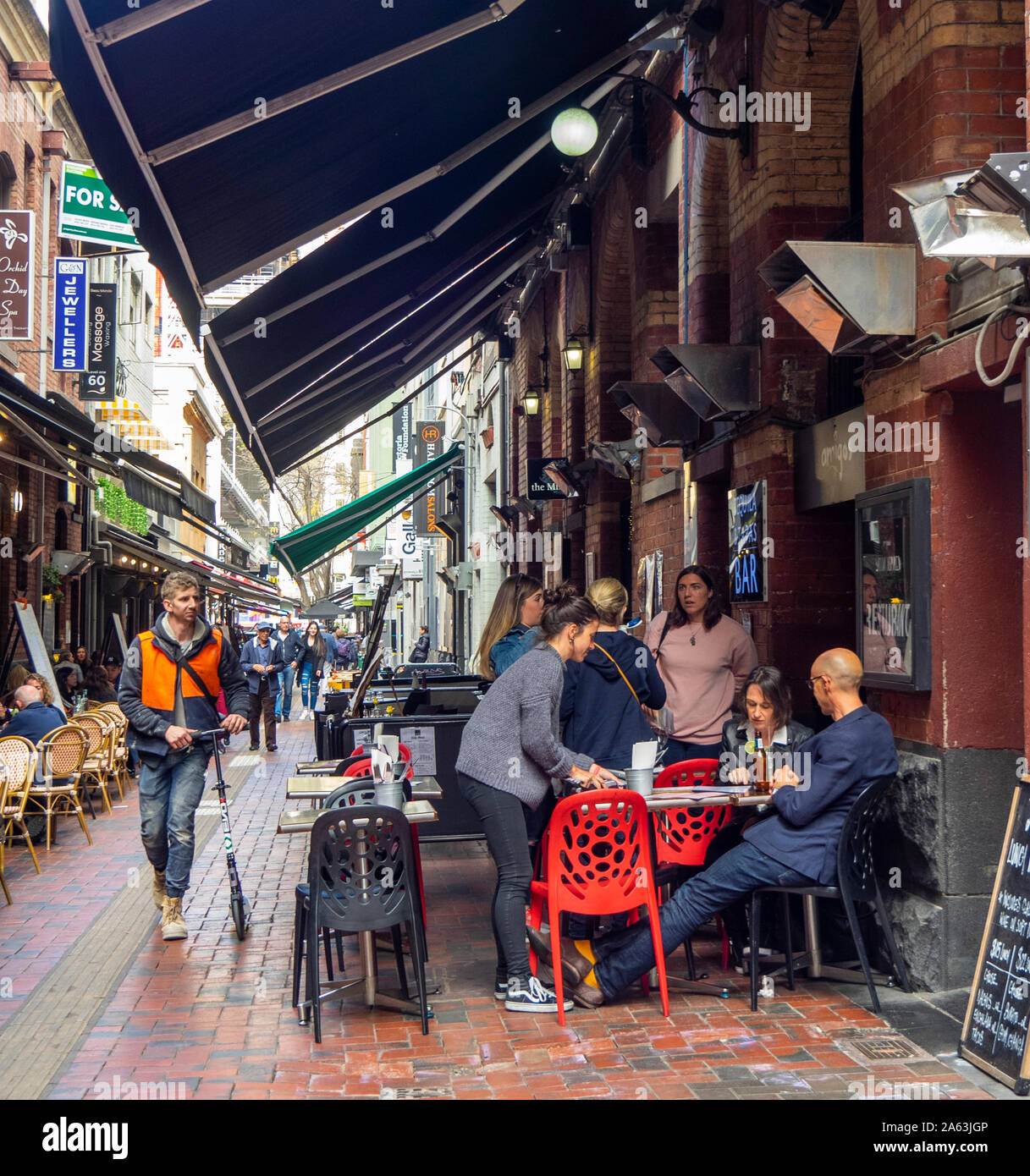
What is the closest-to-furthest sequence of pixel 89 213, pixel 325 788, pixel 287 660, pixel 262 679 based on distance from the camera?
pixel 325 788, pixel 89 213, pixel 262 679, pixel 287 660

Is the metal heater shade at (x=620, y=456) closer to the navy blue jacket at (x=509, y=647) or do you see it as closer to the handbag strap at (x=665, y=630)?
the handbag strap at (x=665, y=630)

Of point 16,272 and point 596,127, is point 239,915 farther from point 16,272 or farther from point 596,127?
point 16,272

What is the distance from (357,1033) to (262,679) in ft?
41.2

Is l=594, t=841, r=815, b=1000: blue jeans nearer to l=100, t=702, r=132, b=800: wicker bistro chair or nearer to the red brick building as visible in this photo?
the red brick building

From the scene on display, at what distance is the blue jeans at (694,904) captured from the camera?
527cm

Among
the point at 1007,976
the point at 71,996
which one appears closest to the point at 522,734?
the point at 1007,976

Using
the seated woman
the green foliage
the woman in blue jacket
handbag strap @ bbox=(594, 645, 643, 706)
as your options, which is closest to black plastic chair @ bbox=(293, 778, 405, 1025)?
the woman in blue jacket

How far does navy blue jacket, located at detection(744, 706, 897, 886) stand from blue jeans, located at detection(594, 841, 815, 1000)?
6cm

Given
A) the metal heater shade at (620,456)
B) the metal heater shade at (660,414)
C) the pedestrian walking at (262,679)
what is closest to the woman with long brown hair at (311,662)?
the pedestrian walking at (262,679)

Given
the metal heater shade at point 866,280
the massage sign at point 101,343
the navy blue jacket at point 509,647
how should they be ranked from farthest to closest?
the massage sign at point 101,343 → the navy blue jacket at point 509,647 → the metal heater shade at point 866,280

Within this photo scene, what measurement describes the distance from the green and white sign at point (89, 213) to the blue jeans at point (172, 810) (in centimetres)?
1146

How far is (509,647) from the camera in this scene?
7.40m

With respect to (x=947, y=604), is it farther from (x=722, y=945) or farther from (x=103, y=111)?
(x=103, y=111)

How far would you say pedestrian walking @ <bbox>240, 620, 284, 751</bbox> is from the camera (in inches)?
672
